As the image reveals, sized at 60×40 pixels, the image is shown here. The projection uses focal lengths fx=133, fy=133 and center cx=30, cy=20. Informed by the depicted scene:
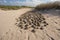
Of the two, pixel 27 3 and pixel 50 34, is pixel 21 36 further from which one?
pixel 27 3

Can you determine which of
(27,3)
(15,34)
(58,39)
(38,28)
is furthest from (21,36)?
(27,3)

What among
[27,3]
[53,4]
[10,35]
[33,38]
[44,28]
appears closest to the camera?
[33,38]

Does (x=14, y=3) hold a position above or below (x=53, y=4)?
below

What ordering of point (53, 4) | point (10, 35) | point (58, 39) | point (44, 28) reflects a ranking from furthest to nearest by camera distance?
point (53, 4) < point (44, 28) < point (10, 35) < point (58, 39)

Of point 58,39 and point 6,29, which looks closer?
point 58,39

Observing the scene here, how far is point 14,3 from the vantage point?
14242 millimetres

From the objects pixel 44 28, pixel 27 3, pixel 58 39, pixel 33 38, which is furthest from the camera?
pixel 27 3

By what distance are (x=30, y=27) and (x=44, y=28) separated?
59cm

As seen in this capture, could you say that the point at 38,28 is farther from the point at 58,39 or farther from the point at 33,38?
the point at 58,39

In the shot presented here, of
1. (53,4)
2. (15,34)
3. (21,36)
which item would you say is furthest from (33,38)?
(53,4)

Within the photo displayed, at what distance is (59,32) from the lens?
4352 mm

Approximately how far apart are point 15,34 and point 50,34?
3.91 feet

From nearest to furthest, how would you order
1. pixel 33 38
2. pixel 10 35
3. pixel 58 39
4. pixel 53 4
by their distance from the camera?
pixel 58 39 < pixel 33 38 < pixel 10 35 < pixel 53 4

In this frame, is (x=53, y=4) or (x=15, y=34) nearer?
(x=15, y=34)
